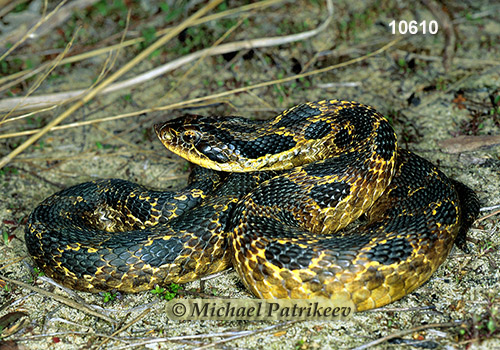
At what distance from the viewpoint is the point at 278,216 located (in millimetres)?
5641

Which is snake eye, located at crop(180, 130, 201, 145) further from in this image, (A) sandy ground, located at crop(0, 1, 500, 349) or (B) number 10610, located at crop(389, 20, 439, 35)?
(B) number 10610, located at crop(389, 20, 439, 35)

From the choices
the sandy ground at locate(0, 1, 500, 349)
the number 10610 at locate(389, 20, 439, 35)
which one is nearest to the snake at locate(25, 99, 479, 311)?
the sandy ground at locate(0, 1, 500, 349)

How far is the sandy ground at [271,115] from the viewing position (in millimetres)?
5012

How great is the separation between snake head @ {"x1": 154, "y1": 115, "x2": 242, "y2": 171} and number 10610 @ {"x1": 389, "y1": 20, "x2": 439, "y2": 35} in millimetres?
5138

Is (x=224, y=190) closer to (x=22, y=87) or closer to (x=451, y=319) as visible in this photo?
(x=451, y=319)

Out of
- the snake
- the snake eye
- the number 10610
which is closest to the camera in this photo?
the snake

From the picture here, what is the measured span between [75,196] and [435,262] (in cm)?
455

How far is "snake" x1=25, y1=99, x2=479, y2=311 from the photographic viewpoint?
16.3ft

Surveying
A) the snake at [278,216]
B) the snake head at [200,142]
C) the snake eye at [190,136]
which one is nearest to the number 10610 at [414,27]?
the snake at [278,216]

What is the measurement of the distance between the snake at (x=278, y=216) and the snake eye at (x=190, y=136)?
1.1 inches

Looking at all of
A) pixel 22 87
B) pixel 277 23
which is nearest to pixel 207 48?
pixel 277 23

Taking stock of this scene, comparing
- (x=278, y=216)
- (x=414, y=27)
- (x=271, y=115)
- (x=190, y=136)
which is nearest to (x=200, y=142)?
(x=190, y=136)

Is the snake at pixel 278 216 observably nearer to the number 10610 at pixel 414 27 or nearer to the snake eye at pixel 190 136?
the snake eye at pixel 190 136

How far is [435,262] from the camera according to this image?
5195 millimetres
